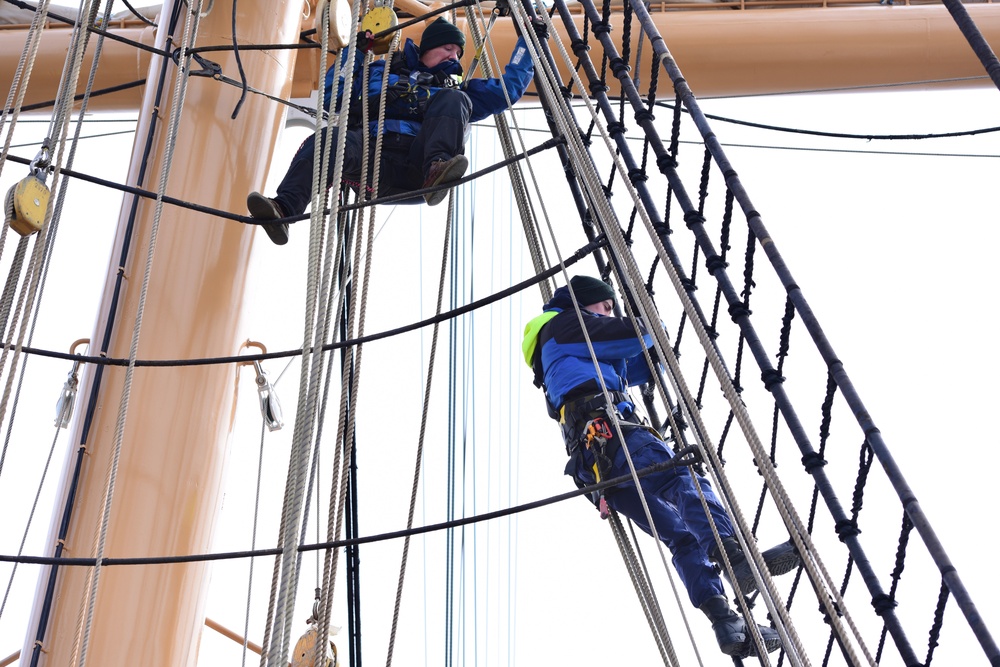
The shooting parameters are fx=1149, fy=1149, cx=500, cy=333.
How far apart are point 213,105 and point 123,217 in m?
0.47

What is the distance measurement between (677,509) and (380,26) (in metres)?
1.73

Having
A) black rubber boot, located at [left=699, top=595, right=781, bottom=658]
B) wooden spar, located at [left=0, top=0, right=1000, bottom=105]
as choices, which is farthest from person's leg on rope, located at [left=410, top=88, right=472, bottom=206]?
wooden spar, located at [left=0, top=0, right=1000, bottom=105]

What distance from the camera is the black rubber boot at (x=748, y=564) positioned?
2.52 metres

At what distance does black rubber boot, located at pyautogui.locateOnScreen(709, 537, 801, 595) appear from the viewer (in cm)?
252

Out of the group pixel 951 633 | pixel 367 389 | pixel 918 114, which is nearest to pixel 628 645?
pixel 951 633

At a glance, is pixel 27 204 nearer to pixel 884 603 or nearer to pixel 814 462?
pixel 814 462

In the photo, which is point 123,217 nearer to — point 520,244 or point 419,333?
point 520,244

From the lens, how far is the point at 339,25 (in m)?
3.46

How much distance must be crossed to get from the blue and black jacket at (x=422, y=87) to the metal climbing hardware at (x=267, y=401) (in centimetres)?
81

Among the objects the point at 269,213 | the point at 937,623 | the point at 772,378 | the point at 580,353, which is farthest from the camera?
the point at 269,213

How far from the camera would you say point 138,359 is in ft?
10.4

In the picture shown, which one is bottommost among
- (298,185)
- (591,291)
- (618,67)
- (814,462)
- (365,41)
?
(814,462)

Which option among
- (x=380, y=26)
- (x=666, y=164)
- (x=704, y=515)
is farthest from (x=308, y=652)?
(x=380, y=26)

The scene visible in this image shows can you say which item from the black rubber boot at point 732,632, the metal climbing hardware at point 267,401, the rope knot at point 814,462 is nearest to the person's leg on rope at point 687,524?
the black rubber boot at point 732,632
